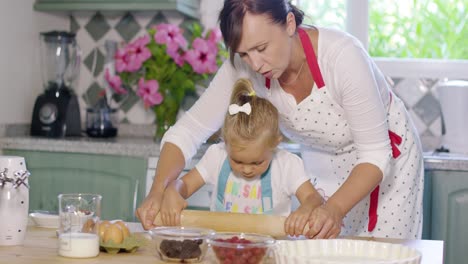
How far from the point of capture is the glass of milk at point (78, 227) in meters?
1.71

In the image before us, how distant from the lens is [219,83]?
2410 mm

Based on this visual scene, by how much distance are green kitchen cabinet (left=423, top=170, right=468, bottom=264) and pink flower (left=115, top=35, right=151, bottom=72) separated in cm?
130

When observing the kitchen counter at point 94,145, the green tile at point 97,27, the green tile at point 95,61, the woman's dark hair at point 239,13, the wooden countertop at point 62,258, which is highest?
the green tile at point 97,27

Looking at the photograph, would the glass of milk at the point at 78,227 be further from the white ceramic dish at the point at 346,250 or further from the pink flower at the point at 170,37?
the pink flower at the point at 170,37

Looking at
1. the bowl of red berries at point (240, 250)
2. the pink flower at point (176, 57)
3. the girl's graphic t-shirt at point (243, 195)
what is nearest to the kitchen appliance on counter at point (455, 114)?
the pink flower at point (176, 57)

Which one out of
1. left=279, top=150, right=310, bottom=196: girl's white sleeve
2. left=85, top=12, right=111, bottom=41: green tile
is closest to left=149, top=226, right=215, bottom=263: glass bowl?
left=279, top=150, right=310, bottom=196: girl's white sleeve

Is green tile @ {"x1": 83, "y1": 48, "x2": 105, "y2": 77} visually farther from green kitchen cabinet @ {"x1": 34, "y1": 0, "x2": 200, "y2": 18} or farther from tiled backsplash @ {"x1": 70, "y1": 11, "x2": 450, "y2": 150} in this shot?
green kitchen cabinet @ {"x1": 34, "y1": 0, "x2": 200, "y2": 18}

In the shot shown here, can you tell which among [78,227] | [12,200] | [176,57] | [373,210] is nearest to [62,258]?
[78,227]

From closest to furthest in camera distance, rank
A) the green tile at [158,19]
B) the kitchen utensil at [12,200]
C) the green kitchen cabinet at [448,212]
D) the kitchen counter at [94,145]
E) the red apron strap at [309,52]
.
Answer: the kitchen utensil at [12,200], the red apron strap at [309,52], the green kitchen cabinet at [448,212], the kitchen counter at [94,145], the green tile at [158,19]

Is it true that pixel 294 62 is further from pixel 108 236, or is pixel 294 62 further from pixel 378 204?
pixel 108 236

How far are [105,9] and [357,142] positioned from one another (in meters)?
1.87

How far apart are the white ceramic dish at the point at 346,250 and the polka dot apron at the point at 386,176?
74cm

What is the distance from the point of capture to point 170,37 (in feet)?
12.1

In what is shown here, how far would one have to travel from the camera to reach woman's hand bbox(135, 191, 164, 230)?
2113mm
